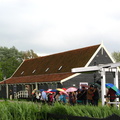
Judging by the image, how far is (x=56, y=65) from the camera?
42.3 meters

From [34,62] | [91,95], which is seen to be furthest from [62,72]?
[91,95]

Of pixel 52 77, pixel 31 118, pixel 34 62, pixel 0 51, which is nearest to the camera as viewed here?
pixel 31 118

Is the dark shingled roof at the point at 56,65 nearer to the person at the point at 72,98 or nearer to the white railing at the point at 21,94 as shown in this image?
the white railing at the point at 21,94

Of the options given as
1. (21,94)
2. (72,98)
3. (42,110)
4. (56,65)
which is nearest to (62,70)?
(56,65)

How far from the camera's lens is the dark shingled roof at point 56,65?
38188 millimetres

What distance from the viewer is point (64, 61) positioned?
41656 millimetres

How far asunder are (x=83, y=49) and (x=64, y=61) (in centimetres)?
324

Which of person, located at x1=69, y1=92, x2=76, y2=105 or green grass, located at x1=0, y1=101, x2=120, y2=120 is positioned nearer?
green grass, located at x1=0, y1=101, x2=120, y2=120

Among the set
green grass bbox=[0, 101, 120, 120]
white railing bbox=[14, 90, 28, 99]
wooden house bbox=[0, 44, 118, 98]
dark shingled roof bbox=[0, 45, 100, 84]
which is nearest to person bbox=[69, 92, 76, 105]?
green grass bbox=[0, 101, 120, 120]

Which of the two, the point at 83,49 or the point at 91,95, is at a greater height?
the point at 83,49

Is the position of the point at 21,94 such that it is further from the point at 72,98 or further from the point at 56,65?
the point at 72,98

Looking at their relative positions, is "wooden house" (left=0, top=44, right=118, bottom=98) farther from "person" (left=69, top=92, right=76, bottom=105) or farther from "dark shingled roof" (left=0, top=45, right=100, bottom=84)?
"person" (left=69, top=92, right=76, bottom=105)

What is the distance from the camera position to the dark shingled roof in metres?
38.2

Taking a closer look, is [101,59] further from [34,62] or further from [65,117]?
[65,117]
